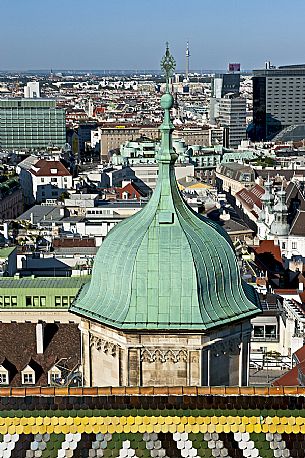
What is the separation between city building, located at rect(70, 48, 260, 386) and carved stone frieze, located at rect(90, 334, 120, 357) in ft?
0.10

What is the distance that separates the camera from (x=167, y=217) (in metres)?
26.0

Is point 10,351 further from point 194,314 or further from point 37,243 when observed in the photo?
point 37,243

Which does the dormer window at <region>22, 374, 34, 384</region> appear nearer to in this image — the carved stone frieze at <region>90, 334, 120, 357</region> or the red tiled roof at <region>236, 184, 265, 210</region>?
the carved stone frieze at <region>90, 334, 120, 357</region>

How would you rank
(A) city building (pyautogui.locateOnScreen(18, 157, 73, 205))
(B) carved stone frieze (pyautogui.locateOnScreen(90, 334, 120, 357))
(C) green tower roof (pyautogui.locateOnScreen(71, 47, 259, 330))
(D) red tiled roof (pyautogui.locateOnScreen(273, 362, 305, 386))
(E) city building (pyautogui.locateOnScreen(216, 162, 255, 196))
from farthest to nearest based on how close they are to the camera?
1. (E) city building (pyautogui.locateOnScreen(216, 162, 255, 196))
2. (A) city building (pyautogui.locateOnScreen(18, 157, 73, 205))
3. (D) red tiled roof (pyautogui.locateOnScreen(273, 362, 305, 386))
4. (B) carved stone frieze (pyautogui.locateOnScreen(90, 334, 120, 357))
5. (C) green tower roof (pyautogui.locateOnScreen(71, 47, 259, 330))

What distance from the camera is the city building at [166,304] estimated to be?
2517cm

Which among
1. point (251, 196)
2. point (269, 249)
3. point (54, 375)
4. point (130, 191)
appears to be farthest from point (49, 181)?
point (54, 375)

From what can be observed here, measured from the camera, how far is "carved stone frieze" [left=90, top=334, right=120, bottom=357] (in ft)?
84.4

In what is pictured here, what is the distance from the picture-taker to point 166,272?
25.4 metres

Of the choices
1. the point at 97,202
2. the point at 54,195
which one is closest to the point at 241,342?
the point at 97,202

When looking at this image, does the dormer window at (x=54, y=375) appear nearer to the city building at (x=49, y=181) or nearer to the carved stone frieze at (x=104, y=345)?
the carved stone frieze at (x=104, y=345)

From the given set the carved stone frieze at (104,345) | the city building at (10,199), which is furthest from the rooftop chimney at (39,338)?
the city building at (10,199)

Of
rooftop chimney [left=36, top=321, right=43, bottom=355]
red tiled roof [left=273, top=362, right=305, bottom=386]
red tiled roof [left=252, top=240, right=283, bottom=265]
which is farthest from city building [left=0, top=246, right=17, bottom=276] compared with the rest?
red tiled roof [left=252, top=240, right=283, bottom=265]

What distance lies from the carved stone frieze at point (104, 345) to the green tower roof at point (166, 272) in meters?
0.77

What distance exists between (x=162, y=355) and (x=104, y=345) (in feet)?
6.41
